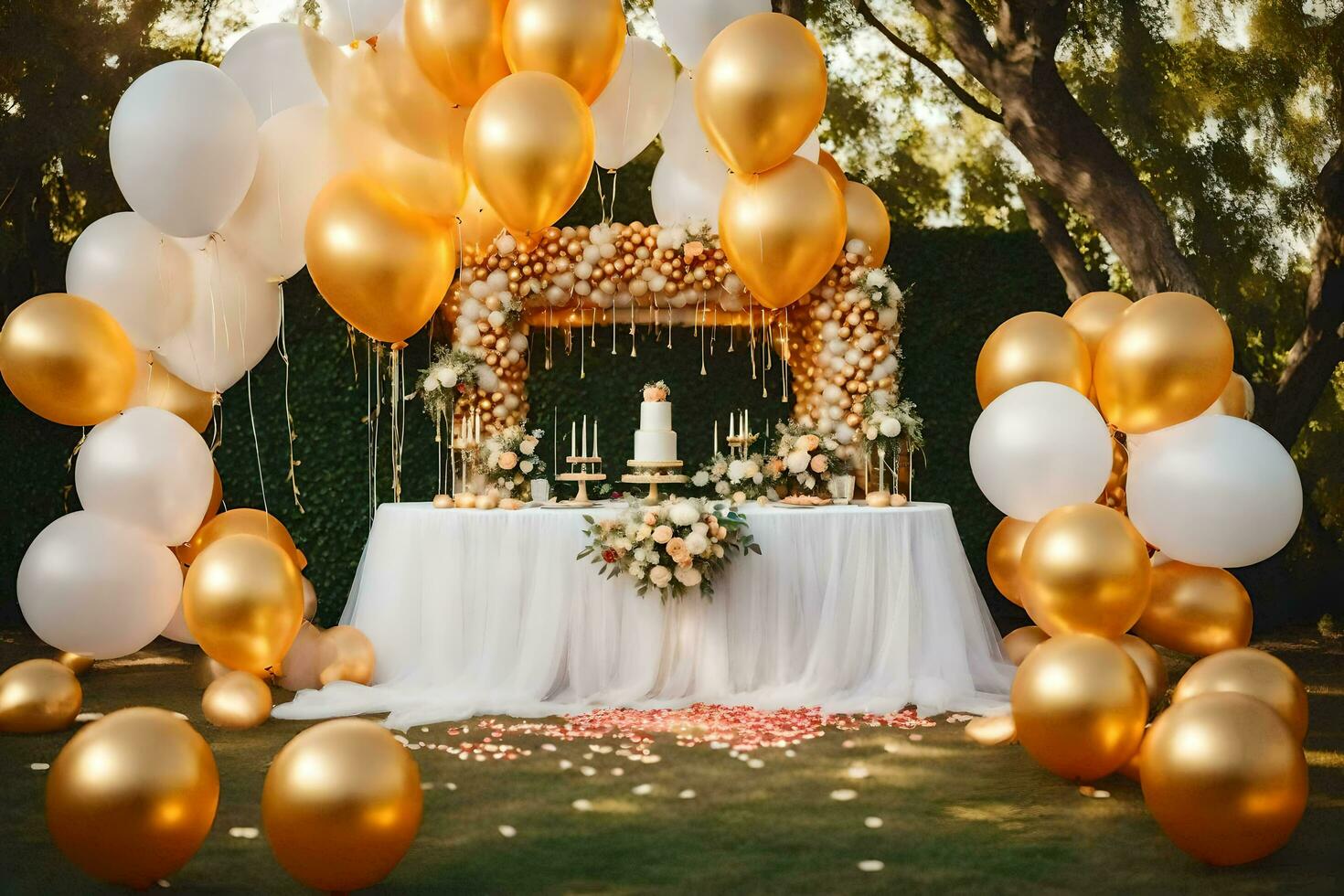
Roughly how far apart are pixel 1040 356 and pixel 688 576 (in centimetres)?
181

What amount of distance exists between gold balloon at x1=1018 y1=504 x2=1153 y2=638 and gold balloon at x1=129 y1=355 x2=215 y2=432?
3.74 m

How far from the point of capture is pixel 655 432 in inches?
237

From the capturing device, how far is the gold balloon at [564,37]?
13.4 feet

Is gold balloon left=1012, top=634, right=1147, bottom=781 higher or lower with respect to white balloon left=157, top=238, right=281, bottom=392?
lower

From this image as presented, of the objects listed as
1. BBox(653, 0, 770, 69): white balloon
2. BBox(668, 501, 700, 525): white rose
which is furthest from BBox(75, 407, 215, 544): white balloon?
BBox(653, 0, 770, 69): white balloon

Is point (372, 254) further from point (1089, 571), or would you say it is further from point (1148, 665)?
point (1148, 665)

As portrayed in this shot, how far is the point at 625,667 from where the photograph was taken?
17.8 ft

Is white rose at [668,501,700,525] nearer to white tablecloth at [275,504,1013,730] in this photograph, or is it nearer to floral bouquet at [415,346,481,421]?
white tablecloth at [275,504,1013,730]

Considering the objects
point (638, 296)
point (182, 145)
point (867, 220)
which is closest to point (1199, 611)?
point (867, 220)

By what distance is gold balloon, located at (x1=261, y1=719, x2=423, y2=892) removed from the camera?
2604 millimetres

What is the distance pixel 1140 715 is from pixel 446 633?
3.20m

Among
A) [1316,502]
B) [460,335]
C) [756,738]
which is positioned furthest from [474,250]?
[1316,502]

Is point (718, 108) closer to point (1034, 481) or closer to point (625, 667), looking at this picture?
point (1034, 481)

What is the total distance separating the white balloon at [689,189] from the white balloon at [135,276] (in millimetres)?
2636
